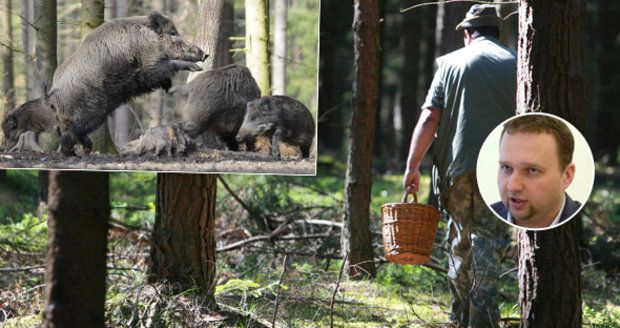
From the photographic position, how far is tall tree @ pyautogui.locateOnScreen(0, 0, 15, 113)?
6.04m

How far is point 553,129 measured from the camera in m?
5.43

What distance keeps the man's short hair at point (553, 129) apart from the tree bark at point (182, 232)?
262cm

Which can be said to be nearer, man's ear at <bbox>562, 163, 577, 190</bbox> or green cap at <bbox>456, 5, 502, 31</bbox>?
man's ear at <bbox>562, 163, 577, 190</bbox>

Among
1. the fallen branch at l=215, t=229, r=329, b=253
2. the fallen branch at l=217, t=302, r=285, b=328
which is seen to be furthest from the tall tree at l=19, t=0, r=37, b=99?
the fallen branch at l=215, t=229, r=329, b=253

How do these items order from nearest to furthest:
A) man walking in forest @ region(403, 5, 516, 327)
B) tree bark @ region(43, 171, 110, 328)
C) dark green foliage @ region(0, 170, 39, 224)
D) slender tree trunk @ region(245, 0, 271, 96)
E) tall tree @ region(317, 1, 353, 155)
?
1. tree bark @ region(43, 171, 110, 328)
2. slender tree trunk @ region(245, 0, 271, 96)
3. man walking in forest @ region(403, 5, 516, 327)
4. dark green foliage @ region(0, 170, 39, 224)
5. tall tree @ region(317, 1, 353, 155)

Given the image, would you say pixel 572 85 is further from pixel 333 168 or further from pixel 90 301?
pixel 333 168

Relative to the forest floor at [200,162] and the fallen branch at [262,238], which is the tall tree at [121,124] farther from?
the fallen branch at [262,238]

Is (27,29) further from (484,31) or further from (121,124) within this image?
(484,31)

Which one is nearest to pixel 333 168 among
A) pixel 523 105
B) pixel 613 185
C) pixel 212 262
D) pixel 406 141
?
pixel 406 141

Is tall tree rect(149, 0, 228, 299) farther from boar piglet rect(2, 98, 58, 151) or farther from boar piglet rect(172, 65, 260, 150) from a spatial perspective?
boar piglet rect(2, 98, 58, 151)

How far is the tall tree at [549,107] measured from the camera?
18.1ft

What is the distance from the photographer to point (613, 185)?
72.4ft

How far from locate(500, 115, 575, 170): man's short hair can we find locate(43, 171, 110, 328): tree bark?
2441 mm

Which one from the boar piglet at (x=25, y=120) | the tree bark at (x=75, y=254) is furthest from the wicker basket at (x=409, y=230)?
the boar piglet at (x=25, y=120)
